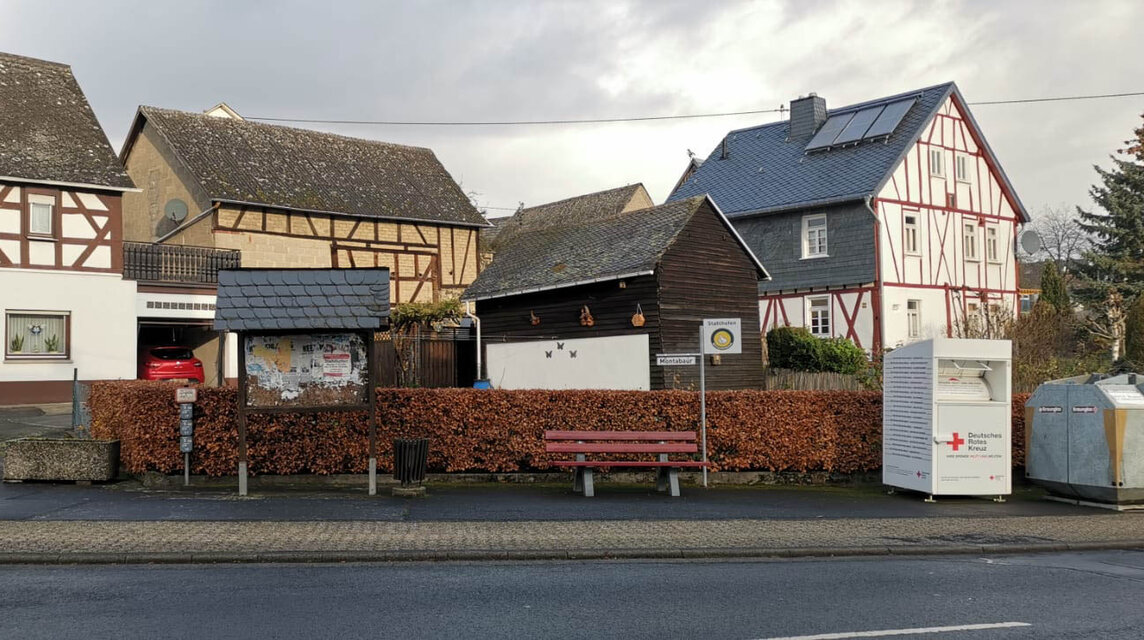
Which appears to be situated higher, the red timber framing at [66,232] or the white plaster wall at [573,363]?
the red timber framing at [66,232]

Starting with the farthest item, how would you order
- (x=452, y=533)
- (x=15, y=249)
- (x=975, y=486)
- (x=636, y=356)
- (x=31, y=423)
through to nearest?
(x=15, y=249)
(x=636, y=356)
(x=31, y=423)
(x=975, y=486)
(x=452, y=533)

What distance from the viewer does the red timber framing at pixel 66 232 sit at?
28.7 metres

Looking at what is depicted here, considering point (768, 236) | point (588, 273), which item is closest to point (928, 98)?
point (768, 236)

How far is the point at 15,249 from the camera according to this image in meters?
28.8

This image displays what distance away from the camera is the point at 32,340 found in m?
28.9

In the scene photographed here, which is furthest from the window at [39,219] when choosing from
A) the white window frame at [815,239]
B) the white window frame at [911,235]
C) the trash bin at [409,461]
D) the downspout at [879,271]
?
the white window frame at [911,235]

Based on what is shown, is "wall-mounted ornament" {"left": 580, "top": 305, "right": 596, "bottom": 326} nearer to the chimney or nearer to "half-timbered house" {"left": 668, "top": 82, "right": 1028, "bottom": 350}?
"half-timbered house" {"left": 668, "top": 82, "right": 1028, "bottom": 350}

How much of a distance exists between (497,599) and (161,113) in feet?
110

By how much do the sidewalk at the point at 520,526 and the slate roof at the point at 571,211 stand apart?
143 ft

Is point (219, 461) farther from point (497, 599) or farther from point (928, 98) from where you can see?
point (928, 98)

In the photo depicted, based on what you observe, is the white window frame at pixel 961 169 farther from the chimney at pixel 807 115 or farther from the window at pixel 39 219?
the window at pixel 39 219

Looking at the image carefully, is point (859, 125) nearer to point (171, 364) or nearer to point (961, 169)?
point (961, 169)

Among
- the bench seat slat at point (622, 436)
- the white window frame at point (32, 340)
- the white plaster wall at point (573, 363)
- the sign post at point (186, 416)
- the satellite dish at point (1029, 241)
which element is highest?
the satellite dish at point (1029, 241)

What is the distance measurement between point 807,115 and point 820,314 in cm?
886
